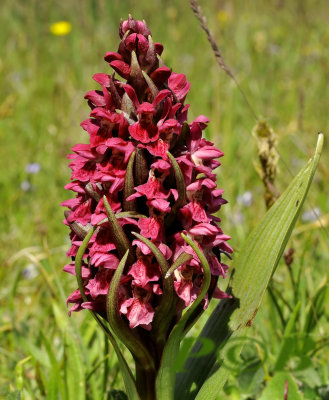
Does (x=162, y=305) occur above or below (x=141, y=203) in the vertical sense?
below

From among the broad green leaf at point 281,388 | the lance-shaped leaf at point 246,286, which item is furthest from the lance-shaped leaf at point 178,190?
the broad green leaf at point 281,388

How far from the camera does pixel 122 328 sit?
1179mm

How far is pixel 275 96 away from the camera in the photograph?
194 inches

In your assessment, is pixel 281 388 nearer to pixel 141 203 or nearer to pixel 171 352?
pixel 171 352

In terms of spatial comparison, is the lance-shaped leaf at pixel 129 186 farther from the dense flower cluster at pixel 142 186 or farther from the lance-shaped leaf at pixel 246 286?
the lance-shaped leaf at pixel 246 286

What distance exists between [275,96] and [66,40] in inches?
106

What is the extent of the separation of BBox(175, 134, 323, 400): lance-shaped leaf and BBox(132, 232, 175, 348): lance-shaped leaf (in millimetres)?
162

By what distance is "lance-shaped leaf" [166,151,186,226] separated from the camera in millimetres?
1134

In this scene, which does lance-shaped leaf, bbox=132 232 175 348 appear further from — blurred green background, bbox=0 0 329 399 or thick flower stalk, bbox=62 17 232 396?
blurred green background, bbox=0 0 329 399

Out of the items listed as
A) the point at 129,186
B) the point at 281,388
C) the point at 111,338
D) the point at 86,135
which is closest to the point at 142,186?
the point at 129,186

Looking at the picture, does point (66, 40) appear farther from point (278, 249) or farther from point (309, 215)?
point (278, 249)

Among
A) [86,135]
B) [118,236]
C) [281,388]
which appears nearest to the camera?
[118,236]

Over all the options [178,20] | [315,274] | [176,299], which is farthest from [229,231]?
[178,20]

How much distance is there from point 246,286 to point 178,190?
0.35 meters
